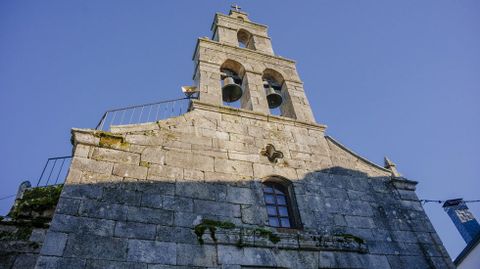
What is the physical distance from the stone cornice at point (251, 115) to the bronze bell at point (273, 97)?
1235 millimetres

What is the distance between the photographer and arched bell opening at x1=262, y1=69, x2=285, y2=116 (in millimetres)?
8500

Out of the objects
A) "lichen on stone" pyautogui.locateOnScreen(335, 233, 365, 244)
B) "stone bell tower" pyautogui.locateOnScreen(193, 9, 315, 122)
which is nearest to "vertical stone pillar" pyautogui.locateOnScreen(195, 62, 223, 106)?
"stone bell tower" pyautogui.locateOnScreen(193, 9, 315, 122)

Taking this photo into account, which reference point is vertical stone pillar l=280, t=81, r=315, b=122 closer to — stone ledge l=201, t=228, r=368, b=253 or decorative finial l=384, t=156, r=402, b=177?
decorative finial l=384, t=156, r=402, b=177

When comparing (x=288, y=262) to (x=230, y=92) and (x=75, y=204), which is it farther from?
(x=230, y=92)

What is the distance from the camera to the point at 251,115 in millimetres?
7094

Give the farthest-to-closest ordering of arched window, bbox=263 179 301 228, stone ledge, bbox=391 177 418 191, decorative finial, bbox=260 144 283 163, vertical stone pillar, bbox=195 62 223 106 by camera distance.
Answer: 1. vertical stone pillar, bbox=195 62 223 106
2. stone ledge, bbox=391 177 418 191
3. decorative finial, bbox=260 144 283 163
4. arched window, bbox=263 179 301 228

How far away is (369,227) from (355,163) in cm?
162

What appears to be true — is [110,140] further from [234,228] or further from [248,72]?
[248,72]

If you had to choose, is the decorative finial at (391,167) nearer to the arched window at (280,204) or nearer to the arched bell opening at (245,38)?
the arched window at (280,204)

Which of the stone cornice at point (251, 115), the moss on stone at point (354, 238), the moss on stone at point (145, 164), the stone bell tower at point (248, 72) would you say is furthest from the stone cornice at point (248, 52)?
the moss on stone at point (354, 238)

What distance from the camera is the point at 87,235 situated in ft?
13.8

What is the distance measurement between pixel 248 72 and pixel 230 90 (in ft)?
2.26

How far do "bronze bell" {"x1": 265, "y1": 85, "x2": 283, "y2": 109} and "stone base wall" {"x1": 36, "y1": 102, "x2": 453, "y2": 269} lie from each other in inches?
55.1

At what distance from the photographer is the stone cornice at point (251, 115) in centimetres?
675
